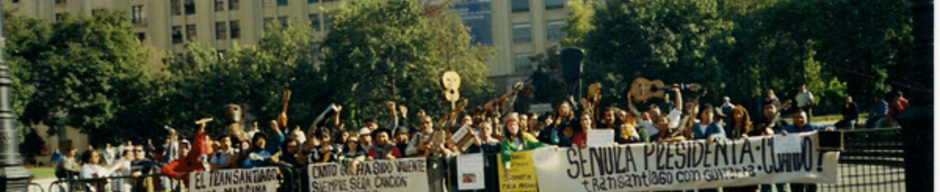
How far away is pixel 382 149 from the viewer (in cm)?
1295

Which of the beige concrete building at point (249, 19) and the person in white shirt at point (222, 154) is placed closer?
the person in white shirt at point (222, 154)

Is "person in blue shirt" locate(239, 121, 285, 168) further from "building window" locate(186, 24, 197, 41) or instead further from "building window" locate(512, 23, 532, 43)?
"building window" locate(186, 24, 197, 41)

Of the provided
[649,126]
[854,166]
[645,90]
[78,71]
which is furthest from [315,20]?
[854,166]

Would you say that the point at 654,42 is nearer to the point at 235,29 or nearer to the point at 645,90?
the point at 645,90

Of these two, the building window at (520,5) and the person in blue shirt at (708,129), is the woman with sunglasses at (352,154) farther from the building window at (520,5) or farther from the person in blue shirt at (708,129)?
the building window at (520,5)

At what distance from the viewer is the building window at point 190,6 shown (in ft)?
286

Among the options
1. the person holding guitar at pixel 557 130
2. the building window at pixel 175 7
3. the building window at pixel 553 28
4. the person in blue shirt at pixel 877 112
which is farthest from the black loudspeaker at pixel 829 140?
the building window at pixel 175 7

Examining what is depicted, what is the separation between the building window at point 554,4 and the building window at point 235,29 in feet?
78.7

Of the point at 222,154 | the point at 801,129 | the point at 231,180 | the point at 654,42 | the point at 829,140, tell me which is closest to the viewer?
the point at 829,140

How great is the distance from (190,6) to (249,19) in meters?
4.98

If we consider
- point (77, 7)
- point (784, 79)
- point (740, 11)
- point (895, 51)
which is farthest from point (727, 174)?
point (77, 7)

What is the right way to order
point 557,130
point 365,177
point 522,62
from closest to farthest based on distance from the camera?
1. point 365,177
2. point 557,130
3. point 522,62

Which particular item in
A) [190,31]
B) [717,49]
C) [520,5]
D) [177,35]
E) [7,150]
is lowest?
[7,150]

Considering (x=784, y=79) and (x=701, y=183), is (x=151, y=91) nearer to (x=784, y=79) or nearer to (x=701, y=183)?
(x=784, y=79)
